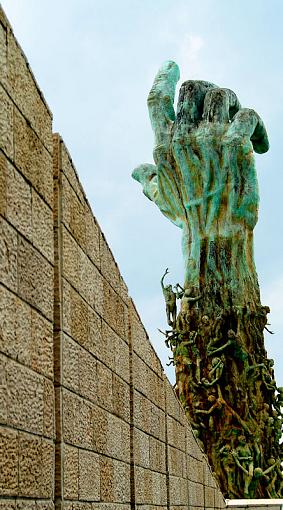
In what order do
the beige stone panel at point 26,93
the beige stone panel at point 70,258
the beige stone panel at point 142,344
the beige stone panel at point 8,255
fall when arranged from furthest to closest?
the beige stone panel at point 142,344, the beige stone panel at point 70,258, the beige stone panel at point 26,93, the beige stone panel at point 8,255

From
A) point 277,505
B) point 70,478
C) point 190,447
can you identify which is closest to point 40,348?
point 70,478

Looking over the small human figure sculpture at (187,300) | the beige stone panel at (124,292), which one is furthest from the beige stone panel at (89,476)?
the small human figure sculpture at (187,300)

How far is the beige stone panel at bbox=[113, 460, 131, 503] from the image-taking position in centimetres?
395

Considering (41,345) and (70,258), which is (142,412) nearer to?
(70,258)

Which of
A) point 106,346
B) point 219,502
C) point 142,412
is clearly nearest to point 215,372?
point 219,502

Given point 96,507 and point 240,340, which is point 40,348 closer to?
point 96,507

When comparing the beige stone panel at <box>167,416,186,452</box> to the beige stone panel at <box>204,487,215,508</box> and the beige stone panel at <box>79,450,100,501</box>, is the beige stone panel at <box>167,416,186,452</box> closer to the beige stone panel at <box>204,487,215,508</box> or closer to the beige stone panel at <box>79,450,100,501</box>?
the beige stone panel at <box>204,487,215,508</box>

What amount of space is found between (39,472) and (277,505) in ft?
28.4

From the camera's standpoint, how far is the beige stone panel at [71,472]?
117 inches

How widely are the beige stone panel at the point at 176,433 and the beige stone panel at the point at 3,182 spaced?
12.2 feet

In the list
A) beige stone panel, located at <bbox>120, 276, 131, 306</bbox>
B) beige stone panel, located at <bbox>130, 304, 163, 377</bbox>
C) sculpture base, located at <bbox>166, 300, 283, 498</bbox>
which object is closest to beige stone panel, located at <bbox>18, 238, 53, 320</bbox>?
beige stone panel, located at <bbox>120, 276, 131, 306</bbox>

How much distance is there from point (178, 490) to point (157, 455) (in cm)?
86

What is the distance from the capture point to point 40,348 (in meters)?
2.73

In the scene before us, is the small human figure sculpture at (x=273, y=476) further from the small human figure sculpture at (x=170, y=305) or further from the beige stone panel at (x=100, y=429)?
the beige stone panel at (x=100, y=429)
